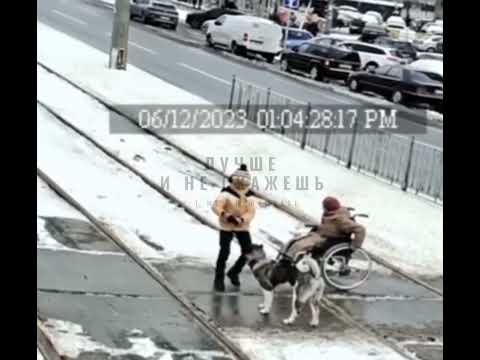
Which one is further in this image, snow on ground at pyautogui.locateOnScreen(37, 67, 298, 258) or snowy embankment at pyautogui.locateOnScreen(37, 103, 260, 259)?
snow on ground at pyautogui.locateOnScreen(37, 67, 298, 258)

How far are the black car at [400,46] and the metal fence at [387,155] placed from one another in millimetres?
24047

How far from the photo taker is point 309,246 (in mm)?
10422

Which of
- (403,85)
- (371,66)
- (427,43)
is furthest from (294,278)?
(427,43)

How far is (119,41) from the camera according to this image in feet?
93.0

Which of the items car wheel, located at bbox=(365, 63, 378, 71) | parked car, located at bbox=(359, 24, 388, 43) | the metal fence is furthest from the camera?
parked car, located at bbox=(359, 24, 388, 43)

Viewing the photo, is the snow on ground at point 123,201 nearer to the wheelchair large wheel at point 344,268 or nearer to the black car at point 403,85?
the wheelchair large wheel at point 344,268

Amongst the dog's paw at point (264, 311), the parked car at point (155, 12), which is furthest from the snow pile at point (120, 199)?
the parked car at point (155, 12)

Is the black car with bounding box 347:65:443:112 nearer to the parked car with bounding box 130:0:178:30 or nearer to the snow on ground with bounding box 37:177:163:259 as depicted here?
the parked car with bounding box 130:0:178:30

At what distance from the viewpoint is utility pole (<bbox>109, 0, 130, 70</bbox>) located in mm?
28188
